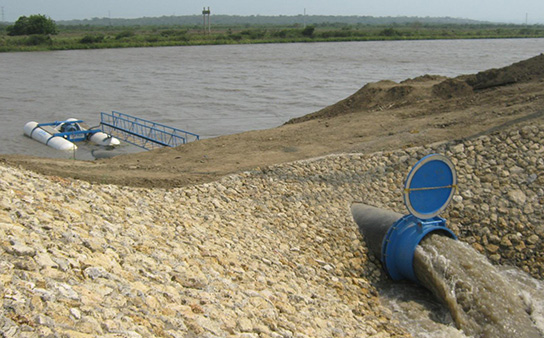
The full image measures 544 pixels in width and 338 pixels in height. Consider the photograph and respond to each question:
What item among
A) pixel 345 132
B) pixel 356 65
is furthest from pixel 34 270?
pixel 356 65

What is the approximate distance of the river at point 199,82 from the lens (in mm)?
27467

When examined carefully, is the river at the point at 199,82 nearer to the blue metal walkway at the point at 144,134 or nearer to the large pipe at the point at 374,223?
the blue metal walkway at the point at 144,134

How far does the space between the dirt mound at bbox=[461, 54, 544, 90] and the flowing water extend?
10346 mm

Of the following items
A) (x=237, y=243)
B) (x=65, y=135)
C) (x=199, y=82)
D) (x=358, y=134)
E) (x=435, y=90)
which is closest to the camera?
(x=237, y=243)

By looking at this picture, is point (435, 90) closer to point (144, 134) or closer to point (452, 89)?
point (452, 89)

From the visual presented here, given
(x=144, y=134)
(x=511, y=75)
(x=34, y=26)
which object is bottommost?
(x=144, y=134)

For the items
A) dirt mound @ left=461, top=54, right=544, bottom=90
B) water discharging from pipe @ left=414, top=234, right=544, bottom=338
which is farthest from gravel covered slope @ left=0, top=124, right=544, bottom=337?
dirt mound @ left=461, top=54, right=544, bottom=90

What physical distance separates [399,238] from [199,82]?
31.3m

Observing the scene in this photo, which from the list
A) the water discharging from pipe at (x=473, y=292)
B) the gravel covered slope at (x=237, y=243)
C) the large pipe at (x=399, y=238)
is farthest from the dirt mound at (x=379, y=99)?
the water discharging from pipe at (x=473, y=292)

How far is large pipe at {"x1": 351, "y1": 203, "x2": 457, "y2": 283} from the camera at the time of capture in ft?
27.9

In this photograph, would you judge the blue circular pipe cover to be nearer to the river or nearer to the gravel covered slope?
the gravel covered slope

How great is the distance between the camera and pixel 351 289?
818cm

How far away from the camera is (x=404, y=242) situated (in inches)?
336

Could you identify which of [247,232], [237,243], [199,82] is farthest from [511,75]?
[199,82]
